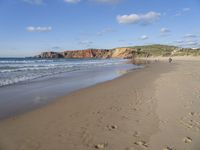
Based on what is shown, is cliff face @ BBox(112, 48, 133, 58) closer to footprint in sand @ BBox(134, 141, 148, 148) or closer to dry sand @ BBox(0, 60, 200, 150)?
dry sand @ BBox(0, 60, 200, 150)

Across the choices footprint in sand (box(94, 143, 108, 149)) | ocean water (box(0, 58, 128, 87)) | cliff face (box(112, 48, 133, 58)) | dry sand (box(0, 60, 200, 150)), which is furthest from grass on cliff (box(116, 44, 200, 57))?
footprint in sand (box(94, 143, 108, 149))

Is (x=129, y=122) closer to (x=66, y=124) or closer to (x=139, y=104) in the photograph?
(x=66, y=124)

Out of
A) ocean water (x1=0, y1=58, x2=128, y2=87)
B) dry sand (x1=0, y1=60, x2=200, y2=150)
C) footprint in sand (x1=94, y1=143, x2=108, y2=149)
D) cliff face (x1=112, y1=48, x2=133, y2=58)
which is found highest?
footprint in sand (x1=94, y1=143, x2=108, y2=149)

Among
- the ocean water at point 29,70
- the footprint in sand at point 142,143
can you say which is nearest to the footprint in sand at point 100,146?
the footprint in sand at point 142,143

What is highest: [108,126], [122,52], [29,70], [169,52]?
[108,126]

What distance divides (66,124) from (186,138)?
2879 mm

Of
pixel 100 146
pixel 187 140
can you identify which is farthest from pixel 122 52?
pixel 100 146

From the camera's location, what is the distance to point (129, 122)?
609cm

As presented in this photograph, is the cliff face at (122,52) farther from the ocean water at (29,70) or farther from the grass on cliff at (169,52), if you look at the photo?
the ocean water at (29,70)

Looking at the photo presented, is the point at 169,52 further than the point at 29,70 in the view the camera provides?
Yes

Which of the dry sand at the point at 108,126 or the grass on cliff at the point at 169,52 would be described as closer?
the dry sand at the point at 108,126

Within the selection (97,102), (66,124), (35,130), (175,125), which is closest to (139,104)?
(97,102)

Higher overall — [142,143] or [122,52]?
[142,143]

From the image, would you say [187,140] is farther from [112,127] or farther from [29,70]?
[29,70]
